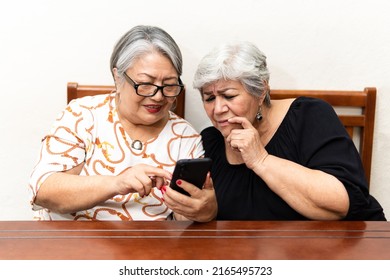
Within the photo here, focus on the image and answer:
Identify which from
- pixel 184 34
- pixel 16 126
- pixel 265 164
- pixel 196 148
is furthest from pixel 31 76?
pixel 265 164

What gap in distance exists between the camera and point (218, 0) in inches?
79.4

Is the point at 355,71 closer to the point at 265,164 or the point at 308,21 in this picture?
the point at 308,21

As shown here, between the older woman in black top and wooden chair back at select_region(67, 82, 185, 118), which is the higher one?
wooden chair back at select_region(67, 82, 185, 118)

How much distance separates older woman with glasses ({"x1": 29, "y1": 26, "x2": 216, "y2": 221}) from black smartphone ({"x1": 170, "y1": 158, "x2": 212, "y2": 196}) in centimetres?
19

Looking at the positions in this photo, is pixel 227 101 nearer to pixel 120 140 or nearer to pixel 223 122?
pixel 223 122

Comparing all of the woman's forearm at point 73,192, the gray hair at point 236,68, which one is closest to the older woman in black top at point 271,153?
the gray hair at point 236,68

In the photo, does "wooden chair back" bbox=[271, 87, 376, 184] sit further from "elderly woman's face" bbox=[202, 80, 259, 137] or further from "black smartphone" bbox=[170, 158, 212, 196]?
"black smartphone" bbox=[170, 158, 212, 196]

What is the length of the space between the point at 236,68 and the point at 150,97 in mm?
294

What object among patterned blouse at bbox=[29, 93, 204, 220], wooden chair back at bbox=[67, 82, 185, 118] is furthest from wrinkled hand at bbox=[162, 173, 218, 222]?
wooden chair back at bbox=[67, 82, 185, 118]

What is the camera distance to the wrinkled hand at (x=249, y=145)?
1.64 meters

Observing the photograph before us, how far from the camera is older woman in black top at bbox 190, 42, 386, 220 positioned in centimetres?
A: 158

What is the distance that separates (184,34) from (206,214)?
34.6 inches

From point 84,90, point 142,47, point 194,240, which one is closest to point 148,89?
point 142,47

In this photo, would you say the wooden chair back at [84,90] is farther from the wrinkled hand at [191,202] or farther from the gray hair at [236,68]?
the wrinkled hand at [191,202]
